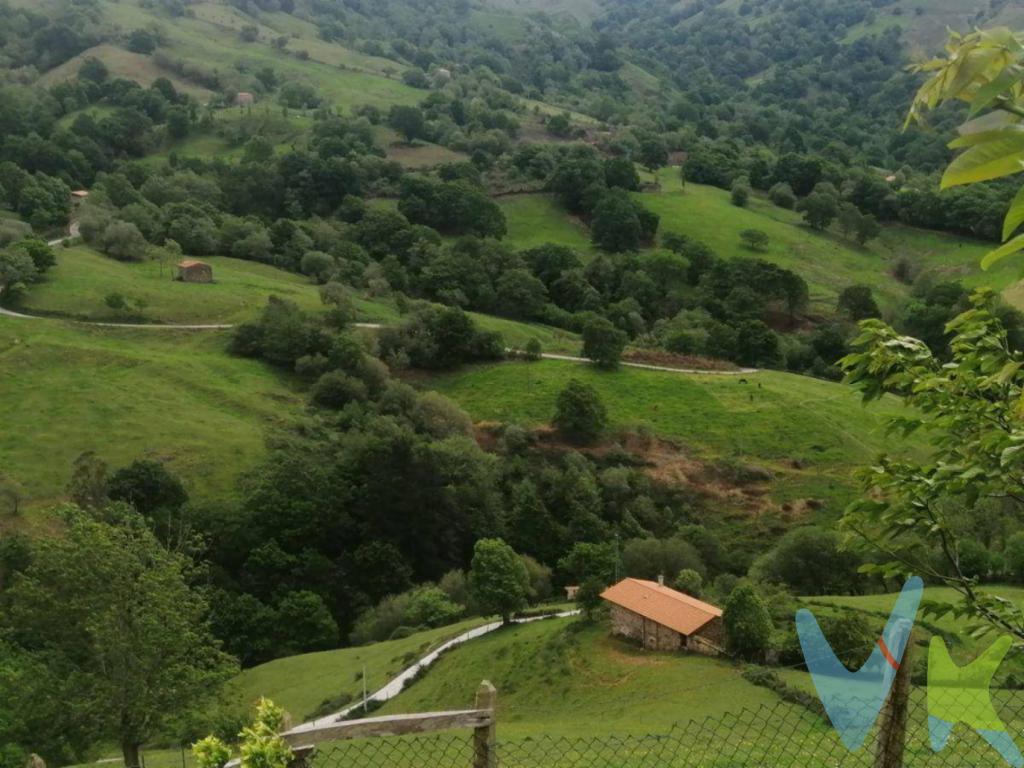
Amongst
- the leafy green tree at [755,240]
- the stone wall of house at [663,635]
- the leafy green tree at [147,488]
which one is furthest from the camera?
the leafy green tree at [755,240]

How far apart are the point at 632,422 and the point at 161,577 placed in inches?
1576

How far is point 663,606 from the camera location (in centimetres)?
2875

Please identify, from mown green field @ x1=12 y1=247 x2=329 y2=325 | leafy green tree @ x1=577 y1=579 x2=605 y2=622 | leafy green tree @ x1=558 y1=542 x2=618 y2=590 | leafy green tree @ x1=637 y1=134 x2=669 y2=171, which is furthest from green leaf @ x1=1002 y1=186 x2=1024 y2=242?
leafy green tree @ x1=637 y1=134 x2=669 y2=171

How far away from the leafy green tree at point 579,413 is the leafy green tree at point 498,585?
2025cm

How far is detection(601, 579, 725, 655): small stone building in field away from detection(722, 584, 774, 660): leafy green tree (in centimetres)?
87

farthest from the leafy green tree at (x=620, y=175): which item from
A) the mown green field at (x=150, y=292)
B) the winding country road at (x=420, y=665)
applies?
the winding country road at (x=420, y=665)

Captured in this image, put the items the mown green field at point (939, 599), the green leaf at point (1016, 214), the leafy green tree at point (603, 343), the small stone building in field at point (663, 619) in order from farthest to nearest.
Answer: the leafy green tree at point (603, 343)
the small stone building in field at point (663, 619)
the mown green field at point (939, 599)
the green leaf at point (1016, 214)

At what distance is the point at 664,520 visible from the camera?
4962 cm

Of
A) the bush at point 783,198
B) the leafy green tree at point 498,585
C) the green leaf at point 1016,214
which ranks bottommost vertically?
the leafy green tree at point 498,585

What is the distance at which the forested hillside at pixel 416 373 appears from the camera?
19125 millimetres

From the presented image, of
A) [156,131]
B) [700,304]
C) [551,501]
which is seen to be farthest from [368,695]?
[156,131]

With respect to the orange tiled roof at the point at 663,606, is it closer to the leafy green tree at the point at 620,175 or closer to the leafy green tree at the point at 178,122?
the leafy green tree at the point at 620,175

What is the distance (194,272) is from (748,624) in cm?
5365

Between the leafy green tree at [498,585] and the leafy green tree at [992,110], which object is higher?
the leafy green tree at [992,110]
